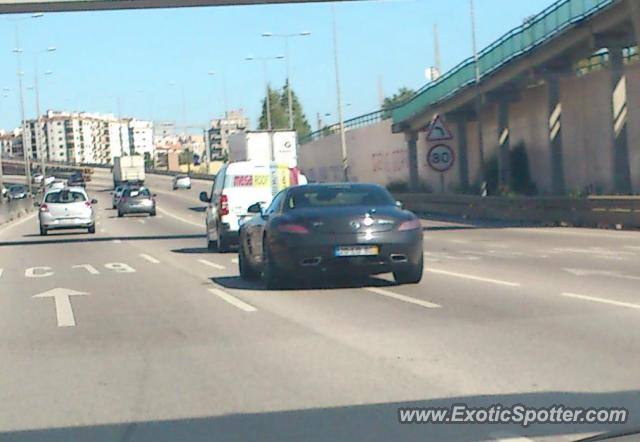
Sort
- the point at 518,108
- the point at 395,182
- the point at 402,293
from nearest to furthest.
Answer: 1. the point at 402,293
2. the point at 518,108
3. the point at 395,182

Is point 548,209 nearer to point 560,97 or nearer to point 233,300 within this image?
point 560,97

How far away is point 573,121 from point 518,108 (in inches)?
243

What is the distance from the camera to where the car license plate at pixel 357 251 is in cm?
1482

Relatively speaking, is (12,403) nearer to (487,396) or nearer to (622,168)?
(487,396)

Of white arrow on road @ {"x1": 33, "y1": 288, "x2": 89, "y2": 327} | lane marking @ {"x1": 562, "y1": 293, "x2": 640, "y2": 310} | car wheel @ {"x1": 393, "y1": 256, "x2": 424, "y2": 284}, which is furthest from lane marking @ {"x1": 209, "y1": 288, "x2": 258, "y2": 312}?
lane marking @ {"x1": 562, "y1": 293, "x2": 640, "y2": 310}

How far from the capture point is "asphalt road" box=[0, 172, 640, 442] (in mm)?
7477

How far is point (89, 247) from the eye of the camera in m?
30.7

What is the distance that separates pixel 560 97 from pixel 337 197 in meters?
28.4

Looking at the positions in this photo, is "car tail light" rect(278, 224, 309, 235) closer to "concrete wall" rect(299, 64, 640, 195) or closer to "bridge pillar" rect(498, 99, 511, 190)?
"concrete wall" rect(299, 64, 640, 195)

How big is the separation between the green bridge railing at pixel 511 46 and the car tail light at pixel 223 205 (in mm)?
12470

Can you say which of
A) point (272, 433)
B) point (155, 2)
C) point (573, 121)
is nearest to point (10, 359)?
point (272, 433)

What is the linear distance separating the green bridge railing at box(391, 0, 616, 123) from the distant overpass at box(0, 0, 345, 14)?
1058 centimetres

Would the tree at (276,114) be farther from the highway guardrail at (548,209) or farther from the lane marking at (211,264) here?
the lane marking at (211,264)

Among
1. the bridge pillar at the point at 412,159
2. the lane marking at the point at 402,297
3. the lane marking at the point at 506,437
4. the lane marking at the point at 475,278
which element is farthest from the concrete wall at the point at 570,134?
the lane marking at the point at 506,437
